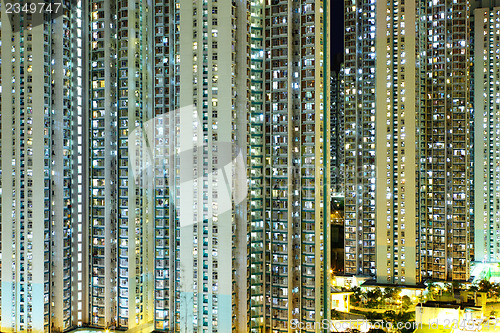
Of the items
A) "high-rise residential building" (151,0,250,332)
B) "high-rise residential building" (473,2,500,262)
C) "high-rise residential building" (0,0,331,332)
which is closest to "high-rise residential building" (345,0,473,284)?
"high-rise residential building" (473,2,500,262)

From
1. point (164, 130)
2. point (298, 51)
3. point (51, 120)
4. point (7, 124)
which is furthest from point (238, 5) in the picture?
point (7, 124)

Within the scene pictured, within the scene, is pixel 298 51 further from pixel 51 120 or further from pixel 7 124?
pixel 7 124

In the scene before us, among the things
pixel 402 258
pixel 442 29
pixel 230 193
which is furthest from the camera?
pixel 442 29

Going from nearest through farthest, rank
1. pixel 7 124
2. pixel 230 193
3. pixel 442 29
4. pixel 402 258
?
pixel 230 193 → pixel 7 124 → pixel 402 258 → pixel 442 29

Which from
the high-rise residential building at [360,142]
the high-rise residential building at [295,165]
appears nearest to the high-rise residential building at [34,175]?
the high-rise residential building at [295,165]

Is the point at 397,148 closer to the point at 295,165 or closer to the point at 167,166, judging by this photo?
the point at 295,165

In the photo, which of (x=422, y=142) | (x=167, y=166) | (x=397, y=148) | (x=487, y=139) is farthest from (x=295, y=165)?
(x=487, y=139)
